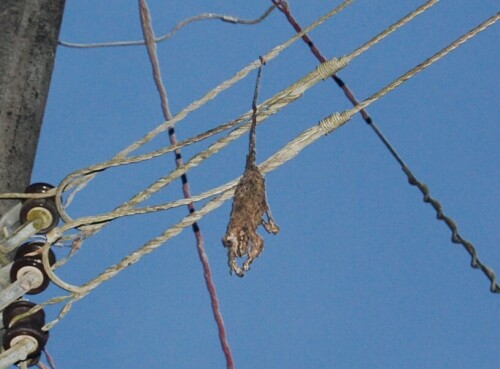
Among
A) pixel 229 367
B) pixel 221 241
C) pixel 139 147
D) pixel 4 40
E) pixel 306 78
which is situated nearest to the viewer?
pixel 221 241

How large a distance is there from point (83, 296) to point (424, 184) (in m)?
2.38

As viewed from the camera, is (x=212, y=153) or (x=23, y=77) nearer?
(x=212, y=153)

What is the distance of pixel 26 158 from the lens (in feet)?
12.3

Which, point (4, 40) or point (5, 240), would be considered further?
point (4, 40)

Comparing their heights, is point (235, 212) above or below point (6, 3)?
below

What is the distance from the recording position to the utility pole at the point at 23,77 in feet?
12.2

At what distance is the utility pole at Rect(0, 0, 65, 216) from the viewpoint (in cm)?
371

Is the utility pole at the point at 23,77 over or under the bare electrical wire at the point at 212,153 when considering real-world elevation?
over

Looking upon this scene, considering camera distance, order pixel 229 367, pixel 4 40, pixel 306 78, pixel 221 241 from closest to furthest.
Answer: pixel 221 241, pixel 306 78, pixel 4 40, pixel 229 367

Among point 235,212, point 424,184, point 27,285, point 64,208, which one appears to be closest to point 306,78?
point 235,212

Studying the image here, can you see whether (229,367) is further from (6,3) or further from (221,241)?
(6,3)

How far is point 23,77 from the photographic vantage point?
3922 mm

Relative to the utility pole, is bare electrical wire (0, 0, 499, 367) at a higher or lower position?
lower

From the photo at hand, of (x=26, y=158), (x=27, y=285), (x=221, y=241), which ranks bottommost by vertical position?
(x=221, y=241)
